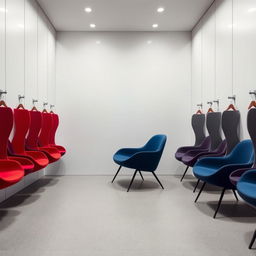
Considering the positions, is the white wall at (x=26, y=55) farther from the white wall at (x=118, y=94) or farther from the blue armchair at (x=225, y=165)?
the blue armchair at (x=225, y=165)

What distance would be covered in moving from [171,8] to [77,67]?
2.27m

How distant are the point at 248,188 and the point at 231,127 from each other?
61.4 inches

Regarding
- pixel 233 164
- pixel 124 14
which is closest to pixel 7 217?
pixel 233 164

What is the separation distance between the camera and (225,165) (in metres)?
2.90

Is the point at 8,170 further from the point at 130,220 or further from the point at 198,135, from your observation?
the point at 198,135

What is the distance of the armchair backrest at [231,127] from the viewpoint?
3471mm

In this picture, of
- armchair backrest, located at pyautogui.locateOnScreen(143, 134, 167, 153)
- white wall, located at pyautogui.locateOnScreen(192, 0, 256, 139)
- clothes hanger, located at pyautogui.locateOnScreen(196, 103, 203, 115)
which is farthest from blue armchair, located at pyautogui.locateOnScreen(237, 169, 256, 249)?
clothes hanger, located at pyautogui.locateOnScreen(196, 103, 203, 115)

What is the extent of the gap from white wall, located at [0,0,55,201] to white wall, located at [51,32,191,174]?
0.46 m

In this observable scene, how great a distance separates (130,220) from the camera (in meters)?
2.72

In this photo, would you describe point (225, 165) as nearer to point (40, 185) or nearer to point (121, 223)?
point (121, 223)

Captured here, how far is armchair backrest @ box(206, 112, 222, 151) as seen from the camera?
13.3 feet

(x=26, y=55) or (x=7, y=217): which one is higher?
(x=26, y=55)

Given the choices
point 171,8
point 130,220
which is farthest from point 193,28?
point 130,220

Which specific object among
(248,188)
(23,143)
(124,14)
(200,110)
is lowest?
(248,188)
